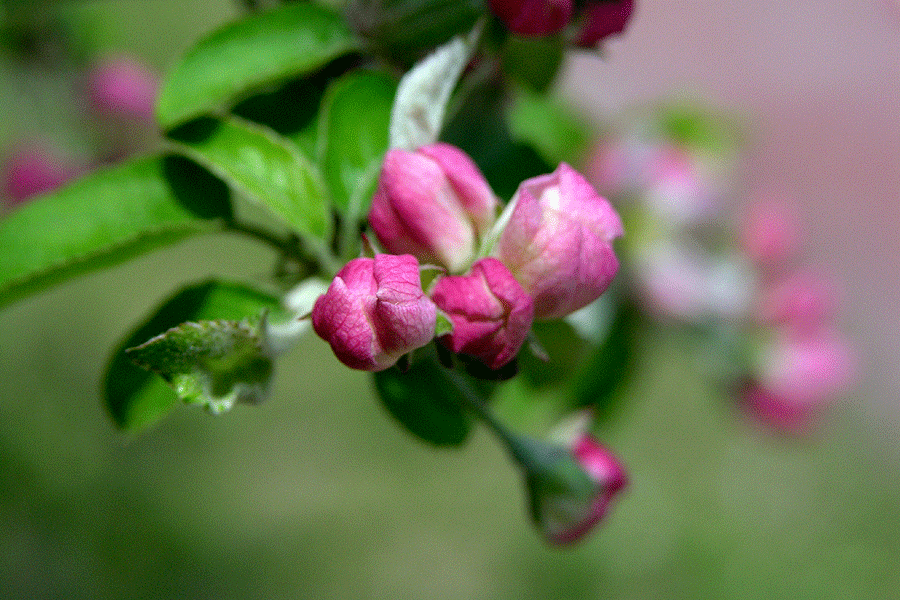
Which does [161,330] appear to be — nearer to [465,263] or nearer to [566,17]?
[465,263]

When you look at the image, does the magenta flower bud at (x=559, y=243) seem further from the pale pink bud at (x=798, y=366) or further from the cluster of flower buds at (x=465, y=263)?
the pale pink bud at (x=798, y=366)

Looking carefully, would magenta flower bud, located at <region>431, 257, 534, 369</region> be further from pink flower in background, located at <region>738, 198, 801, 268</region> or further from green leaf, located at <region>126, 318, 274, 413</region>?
pink flower in background, located at <region>738, 198, 801, 268</region>

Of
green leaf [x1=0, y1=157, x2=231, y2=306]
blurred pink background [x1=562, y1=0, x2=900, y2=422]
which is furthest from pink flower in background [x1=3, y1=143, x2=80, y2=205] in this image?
blurred pink background [x1=562, y1=0, x2=900, y2=422]

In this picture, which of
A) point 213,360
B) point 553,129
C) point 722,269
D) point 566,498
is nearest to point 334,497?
point 722,269

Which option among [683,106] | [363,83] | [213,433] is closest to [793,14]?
[683,106]

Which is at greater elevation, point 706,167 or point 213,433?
point 706,167

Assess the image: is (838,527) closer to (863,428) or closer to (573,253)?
(863,428)
